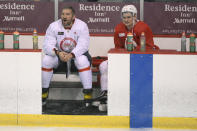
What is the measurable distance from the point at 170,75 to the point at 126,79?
44cm

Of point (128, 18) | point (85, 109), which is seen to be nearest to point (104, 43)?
point (128, 18)

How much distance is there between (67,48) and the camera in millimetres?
6020

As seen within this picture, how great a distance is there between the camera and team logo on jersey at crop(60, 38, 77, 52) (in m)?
6.00

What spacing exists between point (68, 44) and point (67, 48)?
49mm

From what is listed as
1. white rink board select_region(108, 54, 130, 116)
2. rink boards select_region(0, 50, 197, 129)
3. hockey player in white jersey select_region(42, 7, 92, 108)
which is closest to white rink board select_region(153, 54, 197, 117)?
rink boards select_region(0, 50, 197, 129)

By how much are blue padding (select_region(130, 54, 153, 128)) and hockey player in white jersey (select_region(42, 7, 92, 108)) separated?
636 mm

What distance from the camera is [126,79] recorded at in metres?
5.17

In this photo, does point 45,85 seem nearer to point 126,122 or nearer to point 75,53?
point 75,53

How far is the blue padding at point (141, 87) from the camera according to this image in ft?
16.9

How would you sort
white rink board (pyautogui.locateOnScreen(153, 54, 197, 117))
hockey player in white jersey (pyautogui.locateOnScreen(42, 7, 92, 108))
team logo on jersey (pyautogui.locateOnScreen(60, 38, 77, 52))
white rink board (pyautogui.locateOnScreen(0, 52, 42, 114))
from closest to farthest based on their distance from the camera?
white rink board (pyautogui.locateOnScreen(153, 54, 197, 117)), white rink board (pyautogui.locateOnScreen(0, 52, 42, 114)), hockey player in white jersey (pyautogui.locateOnScreen(42, 7, 92, 108)), team logo on jersey (pyautogui.locateOnScreen(60, 38, 77, 52))

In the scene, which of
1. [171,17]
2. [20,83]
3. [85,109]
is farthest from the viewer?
[171,17]

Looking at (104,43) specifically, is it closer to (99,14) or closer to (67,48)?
(99,14)

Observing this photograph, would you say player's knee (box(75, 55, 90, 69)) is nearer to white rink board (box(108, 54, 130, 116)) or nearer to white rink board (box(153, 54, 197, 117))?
white rink board (box(108, 54, 130, 116))

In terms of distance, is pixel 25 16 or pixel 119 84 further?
pixel 25 16
